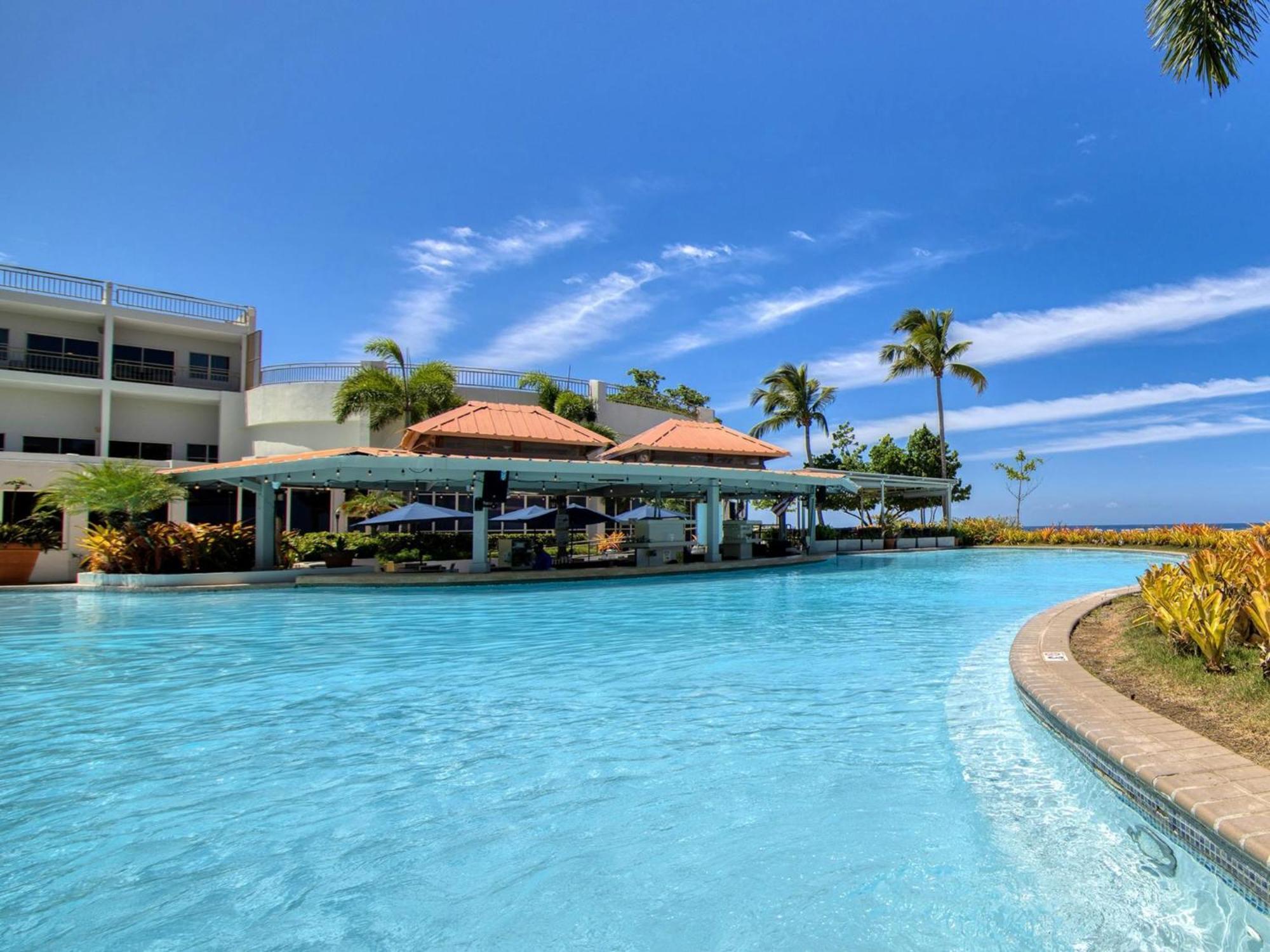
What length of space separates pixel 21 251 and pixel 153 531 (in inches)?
656

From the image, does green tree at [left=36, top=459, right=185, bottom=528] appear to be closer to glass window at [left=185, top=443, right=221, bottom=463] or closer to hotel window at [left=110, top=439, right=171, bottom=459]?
hotel window at [left=110, top=439, right=171, bottom=459]

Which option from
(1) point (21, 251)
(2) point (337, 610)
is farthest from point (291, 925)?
(1) point (21, 251)

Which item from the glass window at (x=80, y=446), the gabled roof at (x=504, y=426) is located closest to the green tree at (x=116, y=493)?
the gabled roof at (x=504, y=426)

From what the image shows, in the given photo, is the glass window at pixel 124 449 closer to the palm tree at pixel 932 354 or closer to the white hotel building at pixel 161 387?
the white hotel building at pixel 161 387

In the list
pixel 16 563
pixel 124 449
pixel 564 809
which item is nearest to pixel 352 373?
pixel 124 449

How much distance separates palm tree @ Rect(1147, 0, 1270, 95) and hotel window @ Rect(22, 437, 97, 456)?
109ft

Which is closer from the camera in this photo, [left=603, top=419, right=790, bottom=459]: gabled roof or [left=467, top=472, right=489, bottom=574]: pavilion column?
[left=467, top=472, right=489, bottom=574]: pavilion column

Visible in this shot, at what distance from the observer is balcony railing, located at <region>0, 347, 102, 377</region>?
25.4 metres

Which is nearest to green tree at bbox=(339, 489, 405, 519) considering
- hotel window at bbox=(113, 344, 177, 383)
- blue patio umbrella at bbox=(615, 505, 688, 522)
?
blue patio umbrella at bbox=(615, 505, 688, 522)

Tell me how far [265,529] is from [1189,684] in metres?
19.7

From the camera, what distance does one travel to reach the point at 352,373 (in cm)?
2797

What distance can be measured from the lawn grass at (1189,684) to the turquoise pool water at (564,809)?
2.61 feet

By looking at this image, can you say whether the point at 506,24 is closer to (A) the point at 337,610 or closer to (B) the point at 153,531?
(A) the point at 337,610

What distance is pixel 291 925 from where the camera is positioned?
2.98m
